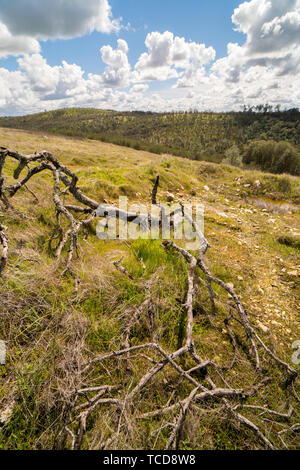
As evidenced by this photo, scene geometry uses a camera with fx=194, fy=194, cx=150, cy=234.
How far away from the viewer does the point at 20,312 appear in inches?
88.6

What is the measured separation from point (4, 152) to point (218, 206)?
646cm

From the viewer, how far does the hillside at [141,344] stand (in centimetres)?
156

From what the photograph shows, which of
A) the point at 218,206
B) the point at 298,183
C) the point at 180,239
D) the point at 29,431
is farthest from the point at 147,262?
the point at 298,183

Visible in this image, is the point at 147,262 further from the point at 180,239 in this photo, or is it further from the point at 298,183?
the point at 298,183

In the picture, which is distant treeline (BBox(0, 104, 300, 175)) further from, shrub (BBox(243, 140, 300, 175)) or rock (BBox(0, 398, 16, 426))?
rock (BBox(0, 398, 16, 426))
